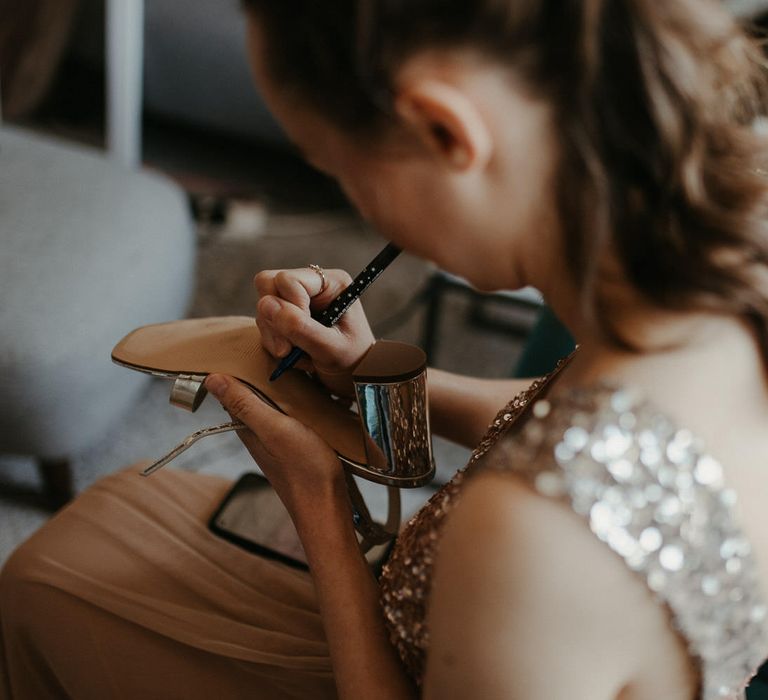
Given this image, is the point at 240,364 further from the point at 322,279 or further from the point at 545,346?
the point at 545,346

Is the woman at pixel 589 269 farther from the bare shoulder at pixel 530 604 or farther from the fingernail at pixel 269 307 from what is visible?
the fingernail at pixel 269 307

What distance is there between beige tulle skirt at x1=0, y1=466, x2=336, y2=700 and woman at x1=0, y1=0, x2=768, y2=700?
270 millimetres

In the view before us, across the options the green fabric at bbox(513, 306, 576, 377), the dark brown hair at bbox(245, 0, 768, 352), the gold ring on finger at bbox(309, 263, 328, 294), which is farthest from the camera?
the green fabric at bbox(513, 306, 576, 377)

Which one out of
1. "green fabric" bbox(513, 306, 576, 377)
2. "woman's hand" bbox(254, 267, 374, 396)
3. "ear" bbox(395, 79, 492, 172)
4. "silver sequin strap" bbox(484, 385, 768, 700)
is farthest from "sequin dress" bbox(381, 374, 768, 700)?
"green fabric" bbox(513, 306, 576, 377)

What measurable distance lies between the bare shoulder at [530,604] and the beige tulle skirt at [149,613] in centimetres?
28

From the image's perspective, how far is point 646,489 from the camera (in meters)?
0.48

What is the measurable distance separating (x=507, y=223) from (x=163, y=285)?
1.02m

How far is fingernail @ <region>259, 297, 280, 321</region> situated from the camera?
2.39 ft

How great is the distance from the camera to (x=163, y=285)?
4.61 ft

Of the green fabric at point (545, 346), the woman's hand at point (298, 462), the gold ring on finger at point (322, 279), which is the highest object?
the gold ring on finger at point (322, 279)

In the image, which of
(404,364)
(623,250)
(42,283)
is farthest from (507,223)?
(42,283)

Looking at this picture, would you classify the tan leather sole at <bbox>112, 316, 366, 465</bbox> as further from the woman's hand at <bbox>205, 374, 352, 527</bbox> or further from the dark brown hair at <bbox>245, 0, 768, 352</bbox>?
the dark brown hair at <bbox>245, 0, 768, 352</bbox>

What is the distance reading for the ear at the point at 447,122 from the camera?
423 millimetres

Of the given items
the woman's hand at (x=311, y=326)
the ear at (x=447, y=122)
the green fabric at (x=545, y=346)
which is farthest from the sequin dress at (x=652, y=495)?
the green fabric at (x=545, y=346)
